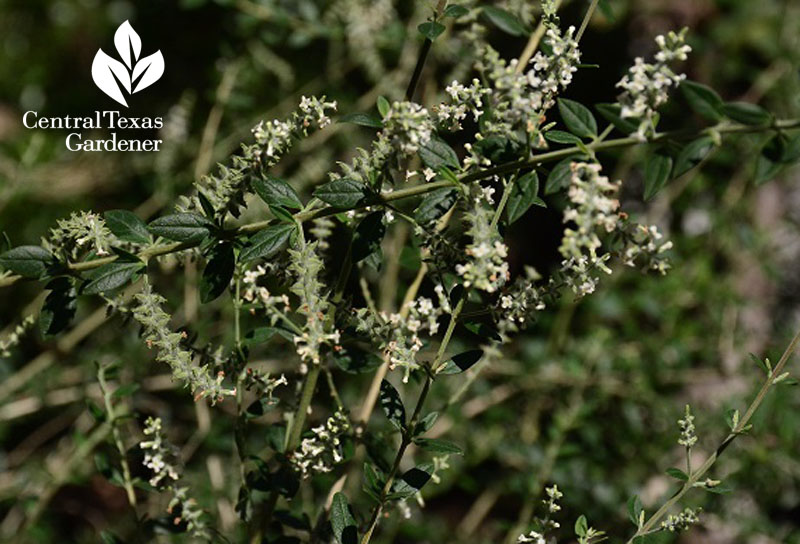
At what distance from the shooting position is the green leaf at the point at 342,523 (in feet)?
2.98

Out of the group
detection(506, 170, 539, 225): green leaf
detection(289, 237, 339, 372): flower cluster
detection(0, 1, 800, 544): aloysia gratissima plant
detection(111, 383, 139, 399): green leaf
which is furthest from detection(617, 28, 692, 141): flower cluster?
detection(111, 383, 139, 399): green leaf

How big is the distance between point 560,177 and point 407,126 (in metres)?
0.15

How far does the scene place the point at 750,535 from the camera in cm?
171

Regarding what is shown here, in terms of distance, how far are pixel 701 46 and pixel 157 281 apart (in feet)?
4.98

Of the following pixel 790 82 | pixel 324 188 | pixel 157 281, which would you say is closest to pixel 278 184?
pixel 324 188

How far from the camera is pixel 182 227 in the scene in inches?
33.9

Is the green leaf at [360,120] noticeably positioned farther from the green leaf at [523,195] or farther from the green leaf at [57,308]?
the green leaf at [57,308]

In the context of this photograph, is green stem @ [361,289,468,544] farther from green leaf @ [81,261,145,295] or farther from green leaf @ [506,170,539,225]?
green leaf @ [81,261,145,295]

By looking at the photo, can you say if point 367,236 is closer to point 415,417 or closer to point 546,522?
point 415,417

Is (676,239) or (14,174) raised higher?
(14,174)

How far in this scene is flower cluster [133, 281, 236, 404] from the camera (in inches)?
32.4

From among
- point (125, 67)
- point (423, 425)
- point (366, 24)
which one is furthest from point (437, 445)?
point (125, 67)

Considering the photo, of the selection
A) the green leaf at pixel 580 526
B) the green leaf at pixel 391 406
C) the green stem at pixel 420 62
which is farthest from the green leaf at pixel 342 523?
the green stem at pixel 420 62

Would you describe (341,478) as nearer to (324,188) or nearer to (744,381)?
(324,188)
